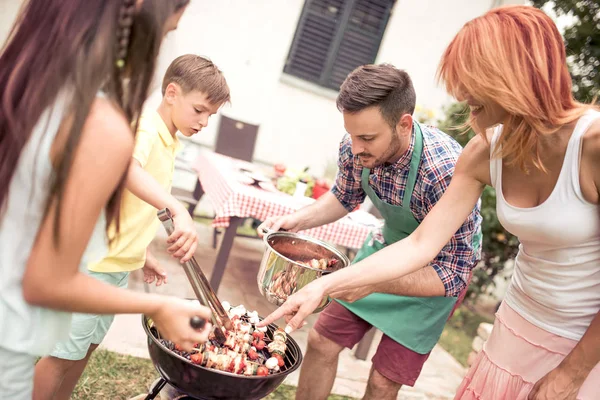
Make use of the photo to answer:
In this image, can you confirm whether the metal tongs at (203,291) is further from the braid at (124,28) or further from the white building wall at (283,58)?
the white building wall at (283,58)

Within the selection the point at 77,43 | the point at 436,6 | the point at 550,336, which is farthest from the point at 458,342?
the point at 77,43

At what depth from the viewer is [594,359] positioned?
162cm

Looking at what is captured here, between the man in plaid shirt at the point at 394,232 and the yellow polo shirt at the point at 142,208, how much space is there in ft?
1.86

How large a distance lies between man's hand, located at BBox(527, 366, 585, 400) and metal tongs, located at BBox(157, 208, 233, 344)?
1006 millimetres

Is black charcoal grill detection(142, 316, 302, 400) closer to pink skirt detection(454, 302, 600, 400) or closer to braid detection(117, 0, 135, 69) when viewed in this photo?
pink skirt detection(454, 302, 600, 400)

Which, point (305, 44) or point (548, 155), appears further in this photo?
point (305, 44)

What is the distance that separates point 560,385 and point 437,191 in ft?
2.98

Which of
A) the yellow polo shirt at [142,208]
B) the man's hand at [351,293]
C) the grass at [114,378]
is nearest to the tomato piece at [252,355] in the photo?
the man's hand at [351,293]

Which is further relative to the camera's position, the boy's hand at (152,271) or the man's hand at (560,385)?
the boy's hand at (152,271)

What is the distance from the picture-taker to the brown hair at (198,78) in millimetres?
2426

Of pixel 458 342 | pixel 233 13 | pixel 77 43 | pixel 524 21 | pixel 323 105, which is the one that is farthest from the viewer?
pixel 323 105

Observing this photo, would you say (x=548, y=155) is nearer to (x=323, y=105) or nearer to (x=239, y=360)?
(x=239, y=360)

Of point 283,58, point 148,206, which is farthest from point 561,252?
point 283,58

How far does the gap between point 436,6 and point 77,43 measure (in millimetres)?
7007
